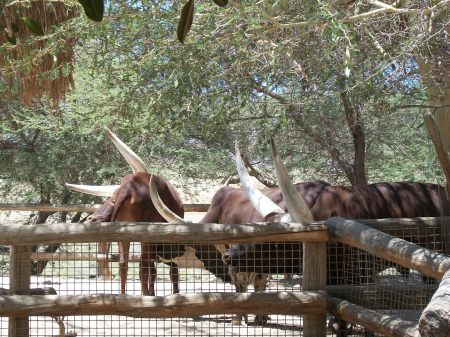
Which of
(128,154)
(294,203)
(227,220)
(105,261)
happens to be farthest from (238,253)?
(128,154)

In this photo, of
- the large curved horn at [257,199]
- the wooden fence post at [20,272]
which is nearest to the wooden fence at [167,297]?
the wooden fence post at [20,272]

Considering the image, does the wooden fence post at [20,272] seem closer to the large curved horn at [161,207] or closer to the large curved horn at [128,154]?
the large curved horn at [161,207]

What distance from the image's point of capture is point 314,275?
16.8ft

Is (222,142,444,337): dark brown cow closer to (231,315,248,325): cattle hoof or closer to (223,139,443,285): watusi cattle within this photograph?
(223,139,443,285): watusi cattle

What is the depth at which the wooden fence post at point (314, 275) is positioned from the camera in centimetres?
507

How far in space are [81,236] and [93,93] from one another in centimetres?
801

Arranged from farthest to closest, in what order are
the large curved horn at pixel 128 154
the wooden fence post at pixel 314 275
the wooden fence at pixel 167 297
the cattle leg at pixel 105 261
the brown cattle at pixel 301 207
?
the large curved horn at pixel 128 154 < the cattle leg at pixel 105 261 < the brown cattle at pixel 301 207 < the wooden fence post at pixel 314 275 < the wooden fence at pixel 167 297

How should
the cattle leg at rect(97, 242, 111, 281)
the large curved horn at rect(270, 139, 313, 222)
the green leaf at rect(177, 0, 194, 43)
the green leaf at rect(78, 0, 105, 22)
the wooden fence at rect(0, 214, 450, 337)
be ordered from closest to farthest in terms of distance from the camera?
the green leaf at rect(78, 0, 105, 22)
the green leaf at rect(177, 0, 194, 43)
the wooden fence at rect(0, 214, 450, 337)
the large curved horn at rect(270, 139, 313, 222)
the cattle leg at rect(97, 242, 111, 281)

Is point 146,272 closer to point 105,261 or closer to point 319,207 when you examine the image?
point 105,261

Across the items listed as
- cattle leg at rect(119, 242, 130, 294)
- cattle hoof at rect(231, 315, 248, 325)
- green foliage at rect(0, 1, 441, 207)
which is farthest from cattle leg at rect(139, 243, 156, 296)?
green foliage at rect(0, 1, 441, 207)

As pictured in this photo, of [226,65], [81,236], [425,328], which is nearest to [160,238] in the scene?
[81,236]

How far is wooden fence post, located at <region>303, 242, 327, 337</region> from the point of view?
200 inches

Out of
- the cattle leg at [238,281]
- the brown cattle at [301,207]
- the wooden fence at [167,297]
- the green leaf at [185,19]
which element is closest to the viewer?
the green leaf at [185,19]

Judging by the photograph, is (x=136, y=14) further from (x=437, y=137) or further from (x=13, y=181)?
(x=13, y=181)
